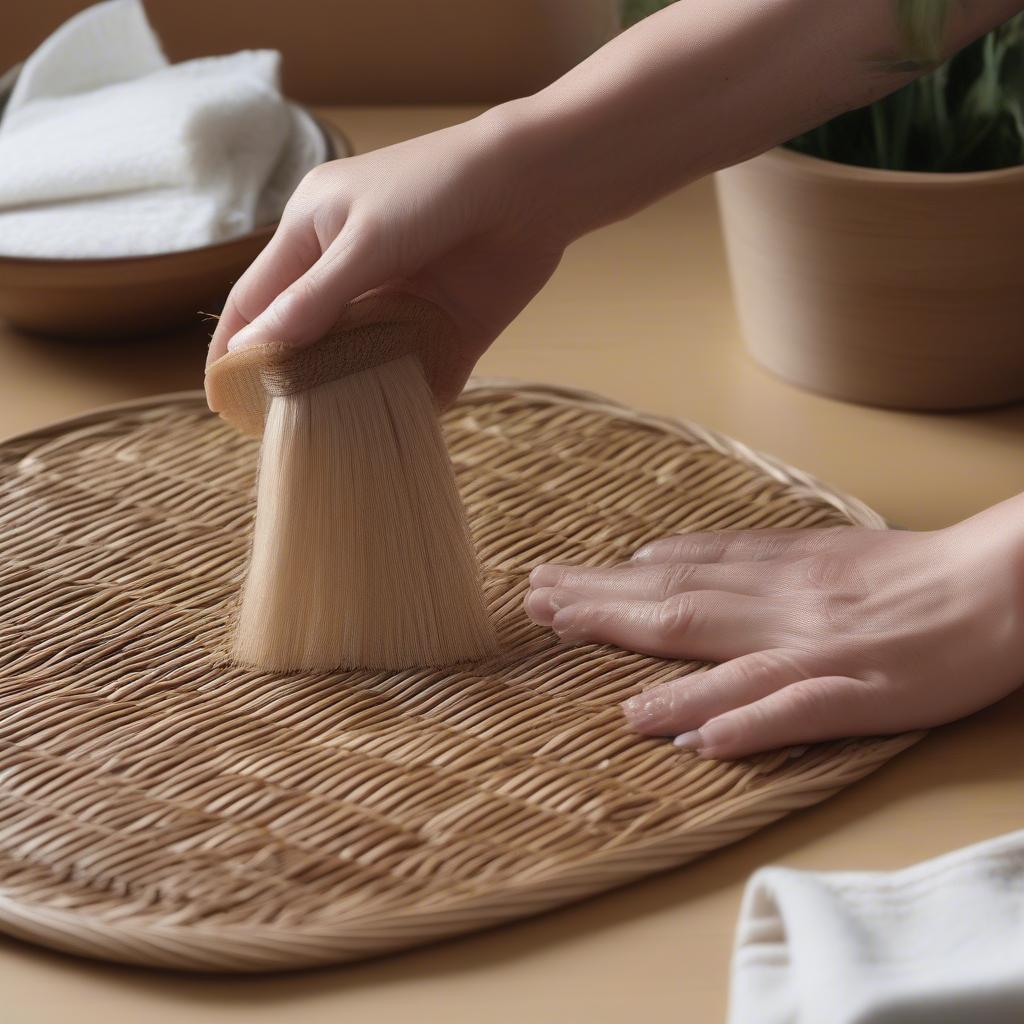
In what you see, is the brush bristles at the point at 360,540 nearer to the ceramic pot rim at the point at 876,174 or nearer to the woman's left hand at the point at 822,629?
the woman's left hand at the point at 822,629

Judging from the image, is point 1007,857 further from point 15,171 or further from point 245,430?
point 15,171

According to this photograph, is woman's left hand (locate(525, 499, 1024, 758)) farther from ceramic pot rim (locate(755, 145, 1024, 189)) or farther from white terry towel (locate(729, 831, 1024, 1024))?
ceramic pot rim (locate(755, 145, 1024, 189))

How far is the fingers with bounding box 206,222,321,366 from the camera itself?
25.5 inches

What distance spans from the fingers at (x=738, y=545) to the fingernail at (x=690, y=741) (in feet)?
0.38

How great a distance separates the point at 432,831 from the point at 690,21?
39 centimetres

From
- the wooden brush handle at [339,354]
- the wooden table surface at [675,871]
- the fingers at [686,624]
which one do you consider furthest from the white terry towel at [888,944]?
the wooden brush handle at [339,354]

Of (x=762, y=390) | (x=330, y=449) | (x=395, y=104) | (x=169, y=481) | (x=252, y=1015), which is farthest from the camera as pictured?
(x=395, y=104)

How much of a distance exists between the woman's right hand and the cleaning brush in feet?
0.05

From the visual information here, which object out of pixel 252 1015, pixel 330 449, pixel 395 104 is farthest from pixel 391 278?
pixel 395 104

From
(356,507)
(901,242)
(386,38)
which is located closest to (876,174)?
(901,242)

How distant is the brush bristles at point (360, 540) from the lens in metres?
0.61

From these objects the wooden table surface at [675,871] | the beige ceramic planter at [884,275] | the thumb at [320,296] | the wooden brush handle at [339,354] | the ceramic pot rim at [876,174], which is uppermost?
the thumb at [320,296]

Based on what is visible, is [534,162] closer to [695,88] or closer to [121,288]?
[695,88]

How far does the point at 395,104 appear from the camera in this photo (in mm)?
1267
